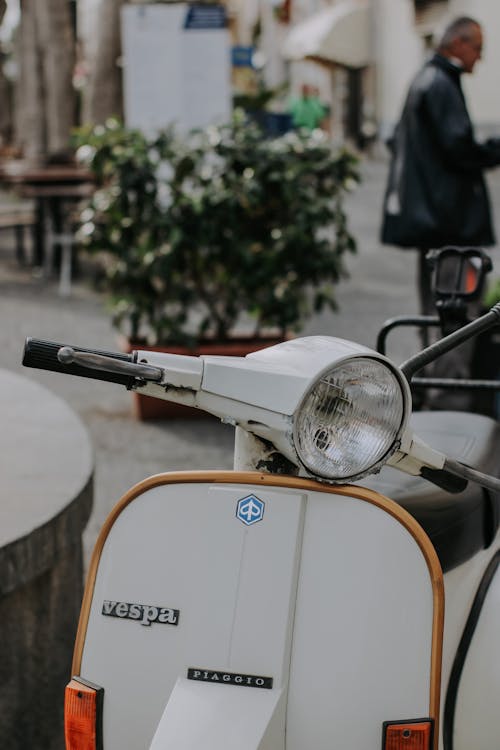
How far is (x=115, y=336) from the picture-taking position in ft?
27.5

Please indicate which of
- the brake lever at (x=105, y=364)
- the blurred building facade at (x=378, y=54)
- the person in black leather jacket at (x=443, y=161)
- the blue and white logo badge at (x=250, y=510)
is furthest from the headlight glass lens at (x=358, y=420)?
the blurred building facade at (x=378, y=54)

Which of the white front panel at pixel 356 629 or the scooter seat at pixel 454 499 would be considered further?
the scooter seat at pixel 454 499

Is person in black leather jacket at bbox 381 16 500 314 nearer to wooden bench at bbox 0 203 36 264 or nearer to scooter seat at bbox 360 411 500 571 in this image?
scooter seat at bbox 360 411 500 571

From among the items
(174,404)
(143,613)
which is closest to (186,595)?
(143,613)

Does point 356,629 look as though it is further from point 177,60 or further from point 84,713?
point 177,60

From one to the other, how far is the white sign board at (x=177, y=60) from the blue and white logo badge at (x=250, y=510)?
6.82 metres

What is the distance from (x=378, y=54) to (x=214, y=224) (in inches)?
755

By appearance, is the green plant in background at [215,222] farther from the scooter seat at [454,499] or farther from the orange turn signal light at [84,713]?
the orange turn signal light at [84,713]

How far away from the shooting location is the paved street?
5.44 meters

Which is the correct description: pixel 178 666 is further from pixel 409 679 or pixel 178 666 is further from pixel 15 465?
pixel 15 465

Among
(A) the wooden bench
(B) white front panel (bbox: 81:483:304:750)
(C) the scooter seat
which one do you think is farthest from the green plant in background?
(A) the wooden bench

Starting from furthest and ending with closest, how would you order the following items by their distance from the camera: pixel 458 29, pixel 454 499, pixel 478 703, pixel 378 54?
pixel 378 54 < pixel 458 29 < pixel 454 499 < pixel 478 703

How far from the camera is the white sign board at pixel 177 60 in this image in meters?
8.36

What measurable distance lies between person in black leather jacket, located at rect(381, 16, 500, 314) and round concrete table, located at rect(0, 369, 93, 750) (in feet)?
9.63
